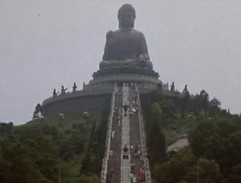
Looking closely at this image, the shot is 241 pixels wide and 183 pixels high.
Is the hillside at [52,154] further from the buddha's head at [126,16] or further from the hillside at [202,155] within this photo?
the buddha's head at [126,16]

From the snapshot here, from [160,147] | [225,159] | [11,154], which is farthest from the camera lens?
[160,147]

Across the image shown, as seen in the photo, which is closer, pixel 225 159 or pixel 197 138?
pixel 225 159

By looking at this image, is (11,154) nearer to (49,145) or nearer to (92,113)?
(49,145)

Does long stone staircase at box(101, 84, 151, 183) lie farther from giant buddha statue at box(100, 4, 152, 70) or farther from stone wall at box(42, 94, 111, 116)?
giant buddha statue at box(100, 4, 152, 70)

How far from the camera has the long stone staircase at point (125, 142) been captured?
28.6m

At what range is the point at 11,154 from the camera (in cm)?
2403

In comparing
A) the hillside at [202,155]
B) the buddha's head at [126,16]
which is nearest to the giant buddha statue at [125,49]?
the buddha's head at [126,16]

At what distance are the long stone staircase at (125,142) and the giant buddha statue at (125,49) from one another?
3938 mm

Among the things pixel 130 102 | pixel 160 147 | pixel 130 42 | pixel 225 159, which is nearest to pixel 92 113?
pixel 130 102

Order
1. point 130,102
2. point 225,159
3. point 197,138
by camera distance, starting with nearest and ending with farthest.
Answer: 1. point 225,159
2. point 197,138
3. point 130,102

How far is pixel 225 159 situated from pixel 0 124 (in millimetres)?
18346

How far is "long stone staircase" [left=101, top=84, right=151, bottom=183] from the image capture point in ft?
93.8

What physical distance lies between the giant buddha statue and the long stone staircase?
3938 millimetres

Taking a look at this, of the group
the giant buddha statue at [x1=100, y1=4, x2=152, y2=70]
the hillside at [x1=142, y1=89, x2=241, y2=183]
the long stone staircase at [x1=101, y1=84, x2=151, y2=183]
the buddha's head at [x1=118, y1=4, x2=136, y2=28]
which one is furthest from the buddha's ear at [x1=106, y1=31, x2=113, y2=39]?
the hillside at [x1=142, y1=89, x2=241, y2=183]
